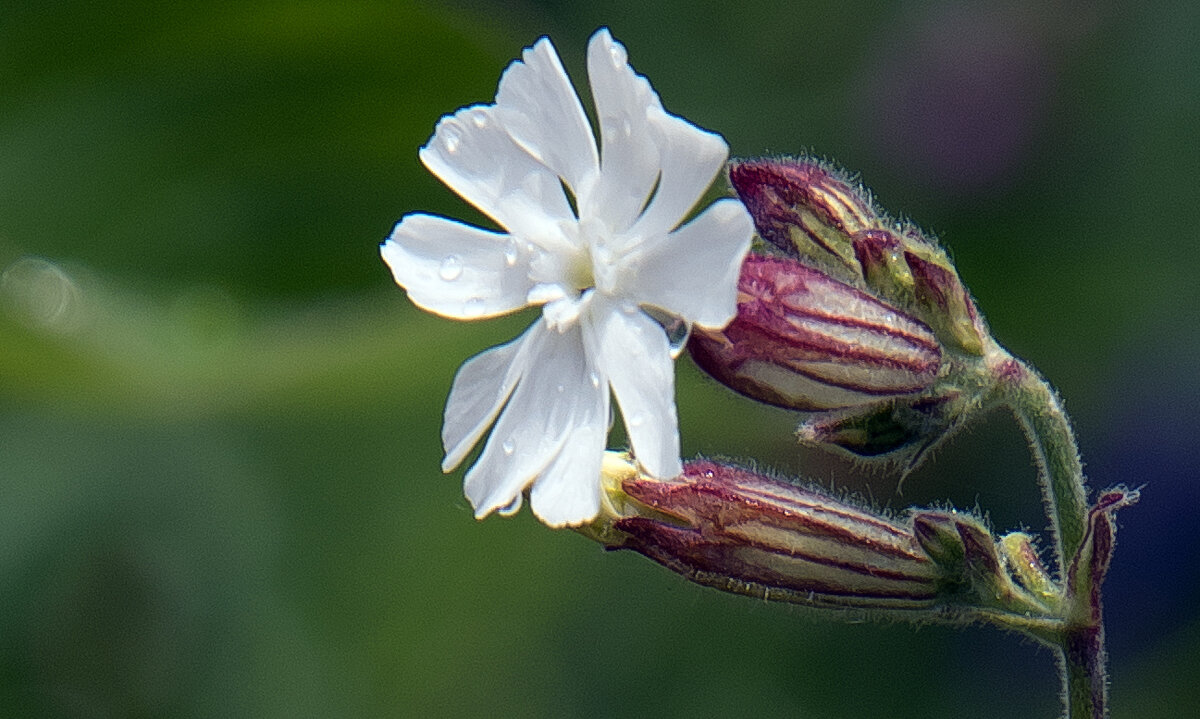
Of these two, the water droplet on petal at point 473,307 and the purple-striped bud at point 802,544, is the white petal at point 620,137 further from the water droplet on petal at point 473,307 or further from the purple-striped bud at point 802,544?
the purple-striped bud at point 802,544

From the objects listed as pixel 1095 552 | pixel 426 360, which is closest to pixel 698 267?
pixel 1095 552

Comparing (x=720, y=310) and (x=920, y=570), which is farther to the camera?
(x=920, y=570)

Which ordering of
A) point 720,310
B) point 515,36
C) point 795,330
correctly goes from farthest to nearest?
point 515,36 → point 795,330 → point 720,310

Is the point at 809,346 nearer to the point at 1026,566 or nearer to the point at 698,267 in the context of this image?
the point at 698,267

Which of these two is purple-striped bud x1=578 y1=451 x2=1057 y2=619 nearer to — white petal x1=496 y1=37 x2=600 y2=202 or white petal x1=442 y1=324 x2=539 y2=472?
white petal x1=442 y1=324 x2=539 y2=472

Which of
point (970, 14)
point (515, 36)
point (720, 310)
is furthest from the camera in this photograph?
point (970, 14)

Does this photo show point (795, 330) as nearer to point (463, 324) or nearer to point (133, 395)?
point (463, 324)

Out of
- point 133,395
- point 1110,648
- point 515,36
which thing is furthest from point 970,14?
point 133,395

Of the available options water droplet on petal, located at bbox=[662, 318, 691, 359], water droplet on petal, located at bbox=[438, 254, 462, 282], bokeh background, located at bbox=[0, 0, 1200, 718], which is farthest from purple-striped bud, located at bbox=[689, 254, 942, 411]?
bokeh background, located at bbox=[0, 0, 1200, 718]

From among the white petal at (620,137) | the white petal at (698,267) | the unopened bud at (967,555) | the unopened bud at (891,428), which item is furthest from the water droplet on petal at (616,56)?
the unopened bud at (967,555)
